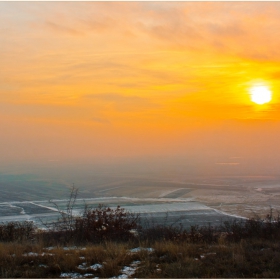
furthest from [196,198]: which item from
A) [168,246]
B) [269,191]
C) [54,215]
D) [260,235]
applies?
[168,246]

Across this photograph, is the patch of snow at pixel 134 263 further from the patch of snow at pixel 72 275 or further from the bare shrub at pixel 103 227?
the bare shrub at pixel 103 227

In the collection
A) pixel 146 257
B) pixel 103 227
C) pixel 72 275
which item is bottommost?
pixel 72 275

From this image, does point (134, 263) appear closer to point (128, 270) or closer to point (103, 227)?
point (128, 270)

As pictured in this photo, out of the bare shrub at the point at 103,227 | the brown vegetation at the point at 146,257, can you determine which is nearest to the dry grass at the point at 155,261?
the brown vegetation at the point at 146,257

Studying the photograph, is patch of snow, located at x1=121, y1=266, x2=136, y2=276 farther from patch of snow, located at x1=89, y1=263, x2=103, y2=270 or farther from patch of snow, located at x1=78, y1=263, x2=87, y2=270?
patch of snow, located at x1=78, y1=263, x2=87, y2=270

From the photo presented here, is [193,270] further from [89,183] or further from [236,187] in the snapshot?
[89,183]

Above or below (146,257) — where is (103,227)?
above

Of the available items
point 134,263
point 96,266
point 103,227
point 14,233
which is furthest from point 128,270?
point 14,233

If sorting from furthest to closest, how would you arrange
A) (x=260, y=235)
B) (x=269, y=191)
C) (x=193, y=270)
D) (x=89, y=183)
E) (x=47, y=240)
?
(x=89, y=183)
(x=269, y=191)
(x=260, y=235)
(x=47, y=240)
(x=193, y=270)

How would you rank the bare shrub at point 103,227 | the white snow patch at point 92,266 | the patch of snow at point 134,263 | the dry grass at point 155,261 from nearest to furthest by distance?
the dry grass at point 155,261 → the white snow patch at point 92,266 → the patch of snow at point 134,263 → the bare shrub at point 103,227

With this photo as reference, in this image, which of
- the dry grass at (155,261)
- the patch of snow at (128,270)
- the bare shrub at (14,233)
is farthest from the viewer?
the bare shrub at (14,233)

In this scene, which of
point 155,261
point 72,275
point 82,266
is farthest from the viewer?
point 155,261
